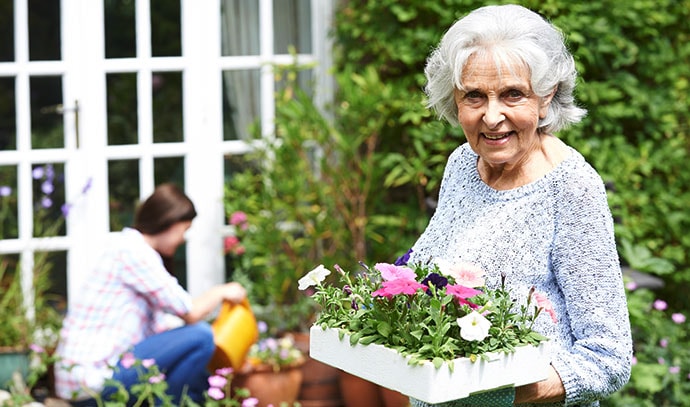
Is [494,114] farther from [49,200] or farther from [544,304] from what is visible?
[49,200]

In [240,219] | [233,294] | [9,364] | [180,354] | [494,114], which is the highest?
[494,114]

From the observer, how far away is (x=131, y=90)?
4945mm

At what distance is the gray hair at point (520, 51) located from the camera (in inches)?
79.2

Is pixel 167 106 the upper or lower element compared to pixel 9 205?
upper

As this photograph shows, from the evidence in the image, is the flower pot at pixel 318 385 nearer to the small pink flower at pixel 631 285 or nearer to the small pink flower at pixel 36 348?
the small pink flower at pixel 36 348

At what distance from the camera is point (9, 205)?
15.8 feet

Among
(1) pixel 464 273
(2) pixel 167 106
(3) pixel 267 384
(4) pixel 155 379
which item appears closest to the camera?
(1) pixel 464 273

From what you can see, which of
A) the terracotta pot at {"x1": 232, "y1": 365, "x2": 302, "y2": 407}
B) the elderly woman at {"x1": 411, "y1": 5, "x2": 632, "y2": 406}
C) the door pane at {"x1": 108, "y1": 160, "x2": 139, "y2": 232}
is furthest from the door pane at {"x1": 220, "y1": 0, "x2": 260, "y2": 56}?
the elderly woman at {"x1": 411, "y1": 5, "x2": 632, "y2": 406}

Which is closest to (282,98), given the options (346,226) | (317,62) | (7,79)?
(317,62)

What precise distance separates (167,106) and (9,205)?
802 millimetres

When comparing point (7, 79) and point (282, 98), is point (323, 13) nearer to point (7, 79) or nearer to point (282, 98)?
point (282, 98)

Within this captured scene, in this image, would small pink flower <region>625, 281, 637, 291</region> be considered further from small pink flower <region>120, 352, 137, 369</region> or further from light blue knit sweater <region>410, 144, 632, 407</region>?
light blue knit sweater <region>410, 144, 632, 407</region>

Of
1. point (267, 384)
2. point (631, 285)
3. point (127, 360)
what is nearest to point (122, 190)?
point (267, 384)

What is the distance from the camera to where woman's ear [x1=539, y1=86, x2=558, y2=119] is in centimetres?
208
